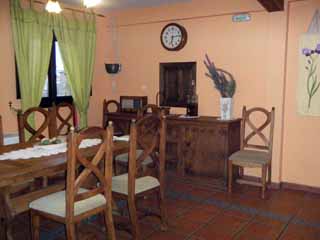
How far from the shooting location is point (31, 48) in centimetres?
433

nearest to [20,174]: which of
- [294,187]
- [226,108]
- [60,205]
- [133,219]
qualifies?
[60,205]

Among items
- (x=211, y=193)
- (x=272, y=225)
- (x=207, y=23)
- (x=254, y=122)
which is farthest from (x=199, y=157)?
(x=207, y=23)

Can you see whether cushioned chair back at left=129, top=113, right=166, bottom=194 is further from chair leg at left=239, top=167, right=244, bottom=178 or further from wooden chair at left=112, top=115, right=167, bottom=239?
chair leg at left=239, top=167, right=244, bottom=178

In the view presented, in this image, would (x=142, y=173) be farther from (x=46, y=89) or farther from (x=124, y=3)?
(x=124, y=3)

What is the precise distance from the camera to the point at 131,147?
9.07ft

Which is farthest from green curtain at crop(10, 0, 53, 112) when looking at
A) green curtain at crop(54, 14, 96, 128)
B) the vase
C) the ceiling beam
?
the ceiling beam

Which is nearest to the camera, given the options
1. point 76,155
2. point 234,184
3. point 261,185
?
point 76,155

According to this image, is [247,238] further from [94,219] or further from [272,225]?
[94,219]

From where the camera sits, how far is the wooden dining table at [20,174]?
2.30m

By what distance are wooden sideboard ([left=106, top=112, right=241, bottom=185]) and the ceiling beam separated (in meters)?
1.39

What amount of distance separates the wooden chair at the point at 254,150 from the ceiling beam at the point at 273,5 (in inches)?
46.4

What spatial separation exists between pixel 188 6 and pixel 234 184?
8.25 feet

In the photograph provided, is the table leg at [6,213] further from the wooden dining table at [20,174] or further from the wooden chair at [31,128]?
the wooden chair at [31,128]

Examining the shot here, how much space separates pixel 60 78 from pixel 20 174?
280 cm
